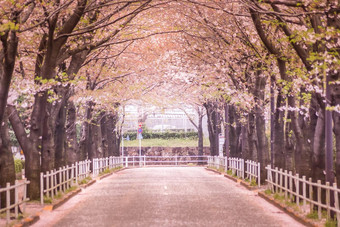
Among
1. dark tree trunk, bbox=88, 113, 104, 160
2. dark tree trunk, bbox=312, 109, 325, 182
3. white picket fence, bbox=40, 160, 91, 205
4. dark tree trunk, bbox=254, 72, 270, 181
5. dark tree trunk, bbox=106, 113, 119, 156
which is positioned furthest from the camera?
dark tree trunk, bbox=106, 113, 119, 156

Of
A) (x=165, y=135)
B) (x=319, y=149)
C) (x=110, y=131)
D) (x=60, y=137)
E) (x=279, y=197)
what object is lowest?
(x=279, y=197)

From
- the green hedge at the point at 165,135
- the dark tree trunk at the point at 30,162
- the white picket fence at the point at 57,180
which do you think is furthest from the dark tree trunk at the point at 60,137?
the green hedge at the point at 165,135

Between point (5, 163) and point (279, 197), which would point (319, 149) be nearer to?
point (279, 197)

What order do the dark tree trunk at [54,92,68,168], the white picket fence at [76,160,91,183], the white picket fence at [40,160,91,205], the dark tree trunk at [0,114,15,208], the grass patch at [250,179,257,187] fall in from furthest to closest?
1. the white picket fence at [76,160,91,183]
2. the grass patch at [250,179,257,187]
3. the dark tree trunk at [54,92,68,168]
4. the white picket fence at [40,160,91,205]
5. the dark tree trunk at [0,114,15,208]

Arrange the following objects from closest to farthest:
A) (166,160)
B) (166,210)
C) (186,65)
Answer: (166,210)
(186,65)
(166,160)

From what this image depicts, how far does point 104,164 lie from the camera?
45.3 m

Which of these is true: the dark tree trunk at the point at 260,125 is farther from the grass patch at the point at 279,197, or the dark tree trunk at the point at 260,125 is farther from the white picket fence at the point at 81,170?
the white picket fence at the point at 81,170

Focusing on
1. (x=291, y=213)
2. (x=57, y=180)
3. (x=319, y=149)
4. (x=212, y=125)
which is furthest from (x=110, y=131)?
(x=319, y=149)

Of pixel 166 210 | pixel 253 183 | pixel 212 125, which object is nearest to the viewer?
pixel 166 210

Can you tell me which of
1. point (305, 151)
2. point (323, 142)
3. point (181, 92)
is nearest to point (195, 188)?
point (305, 151)

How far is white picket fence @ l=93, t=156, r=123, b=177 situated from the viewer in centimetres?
3947

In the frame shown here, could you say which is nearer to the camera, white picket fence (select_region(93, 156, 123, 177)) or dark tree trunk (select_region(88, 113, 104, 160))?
white picket fence (select_region(93, 156, 123, 177))

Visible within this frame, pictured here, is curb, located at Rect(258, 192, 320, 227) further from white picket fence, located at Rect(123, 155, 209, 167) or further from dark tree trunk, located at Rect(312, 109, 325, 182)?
white picket fence, located at Rect(123, 155, 209, 167)

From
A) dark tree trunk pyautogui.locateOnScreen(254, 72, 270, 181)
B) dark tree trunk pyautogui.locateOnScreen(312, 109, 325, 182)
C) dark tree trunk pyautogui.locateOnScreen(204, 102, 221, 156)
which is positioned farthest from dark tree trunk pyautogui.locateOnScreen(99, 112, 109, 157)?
dark tree trunk pyautogui.locateOnScreen(312, 109, 325, 182)
